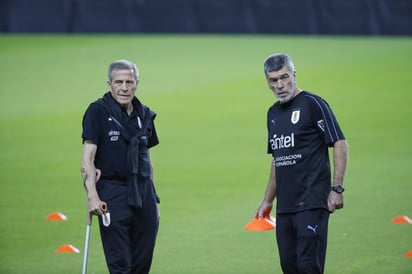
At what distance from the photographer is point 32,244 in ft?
37.1

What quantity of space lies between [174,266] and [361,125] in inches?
384

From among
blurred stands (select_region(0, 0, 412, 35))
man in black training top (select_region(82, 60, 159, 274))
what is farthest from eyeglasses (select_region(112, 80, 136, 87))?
blurred stands (select_region(0, 0, 412, 35))

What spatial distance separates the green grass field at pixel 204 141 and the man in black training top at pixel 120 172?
2105mm

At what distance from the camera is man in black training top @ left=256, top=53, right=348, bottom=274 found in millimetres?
7883

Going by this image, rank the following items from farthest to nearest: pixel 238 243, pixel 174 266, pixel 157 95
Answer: pixel 157 95 < pixel 238 243 < pixel 174 266

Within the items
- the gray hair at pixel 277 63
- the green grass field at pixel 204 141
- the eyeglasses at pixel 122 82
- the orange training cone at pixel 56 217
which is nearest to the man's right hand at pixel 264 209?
the gray hair at pixel 277 63

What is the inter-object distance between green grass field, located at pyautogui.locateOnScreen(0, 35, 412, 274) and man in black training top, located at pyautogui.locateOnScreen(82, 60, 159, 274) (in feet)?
6.91

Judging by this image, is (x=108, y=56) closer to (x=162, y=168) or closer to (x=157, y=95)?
(x=157, y=95)

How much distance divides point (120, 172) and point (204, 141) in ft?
33.4

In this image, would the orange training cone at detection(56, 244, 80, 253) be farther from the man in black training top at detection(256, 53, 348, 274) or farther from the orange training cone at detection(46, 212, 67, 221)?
the man in black training top at detection(256, 53, 348, 274)

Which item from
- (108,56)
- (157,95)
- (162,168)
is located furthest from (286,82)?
(108,56)

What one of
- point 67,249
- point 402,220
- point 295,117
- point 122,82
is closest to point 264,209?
point 295,117

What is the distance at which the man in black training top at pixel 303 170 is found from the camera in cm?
788

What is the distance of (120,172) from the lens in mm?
8047
